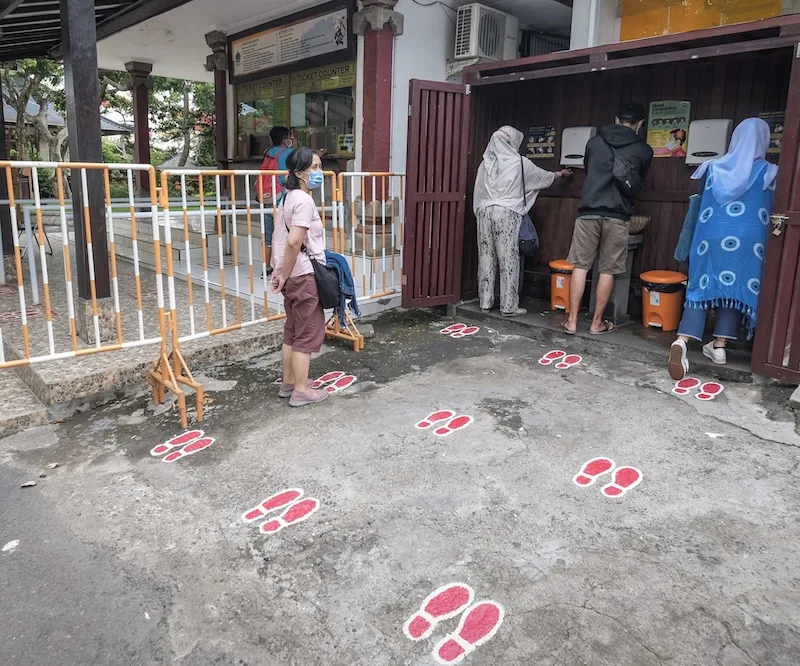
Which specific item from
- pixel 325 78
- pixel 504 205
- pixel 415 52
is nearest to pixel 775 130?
pixel 504 205

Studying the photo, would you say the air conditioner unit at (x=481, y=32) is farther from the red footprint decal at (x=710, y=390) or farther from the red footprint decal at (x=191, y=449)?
the red footprint decal at (x=191, y=449)

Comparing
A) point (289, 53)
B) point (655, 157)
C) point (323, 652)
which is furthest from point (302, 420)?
point (289, 53)

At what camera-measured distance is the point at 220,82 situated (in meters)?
9.18

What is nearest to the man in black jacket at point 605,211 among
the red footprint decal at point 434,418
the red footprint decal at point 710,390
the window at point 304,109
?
the red footprint decal at point 710,390

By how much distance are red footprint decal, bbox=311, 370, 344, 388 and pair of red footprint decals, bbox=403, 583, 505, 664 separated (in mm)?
2334

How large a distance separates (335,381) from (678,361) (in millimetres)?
2447

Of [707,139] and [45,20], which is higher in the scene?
[45,20]

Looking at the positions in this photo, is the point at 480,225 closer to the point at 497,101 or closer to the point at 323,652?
the point at 497,101

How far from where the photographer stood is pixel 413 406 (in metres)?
4.11

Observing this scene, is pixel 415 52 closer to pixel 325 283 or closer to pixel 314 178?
pixel 314 178

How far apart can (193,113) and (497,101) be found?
20395 mm

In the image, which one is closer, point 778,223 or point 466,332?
point 778,223

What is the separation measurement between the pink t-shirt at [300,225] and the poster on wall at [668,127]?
364cm

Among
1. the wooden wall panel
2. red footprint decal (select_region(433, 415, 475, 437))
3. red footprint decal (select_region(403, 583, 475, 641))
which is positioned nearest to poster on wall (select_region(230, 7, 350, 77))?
the wooden wall panel
